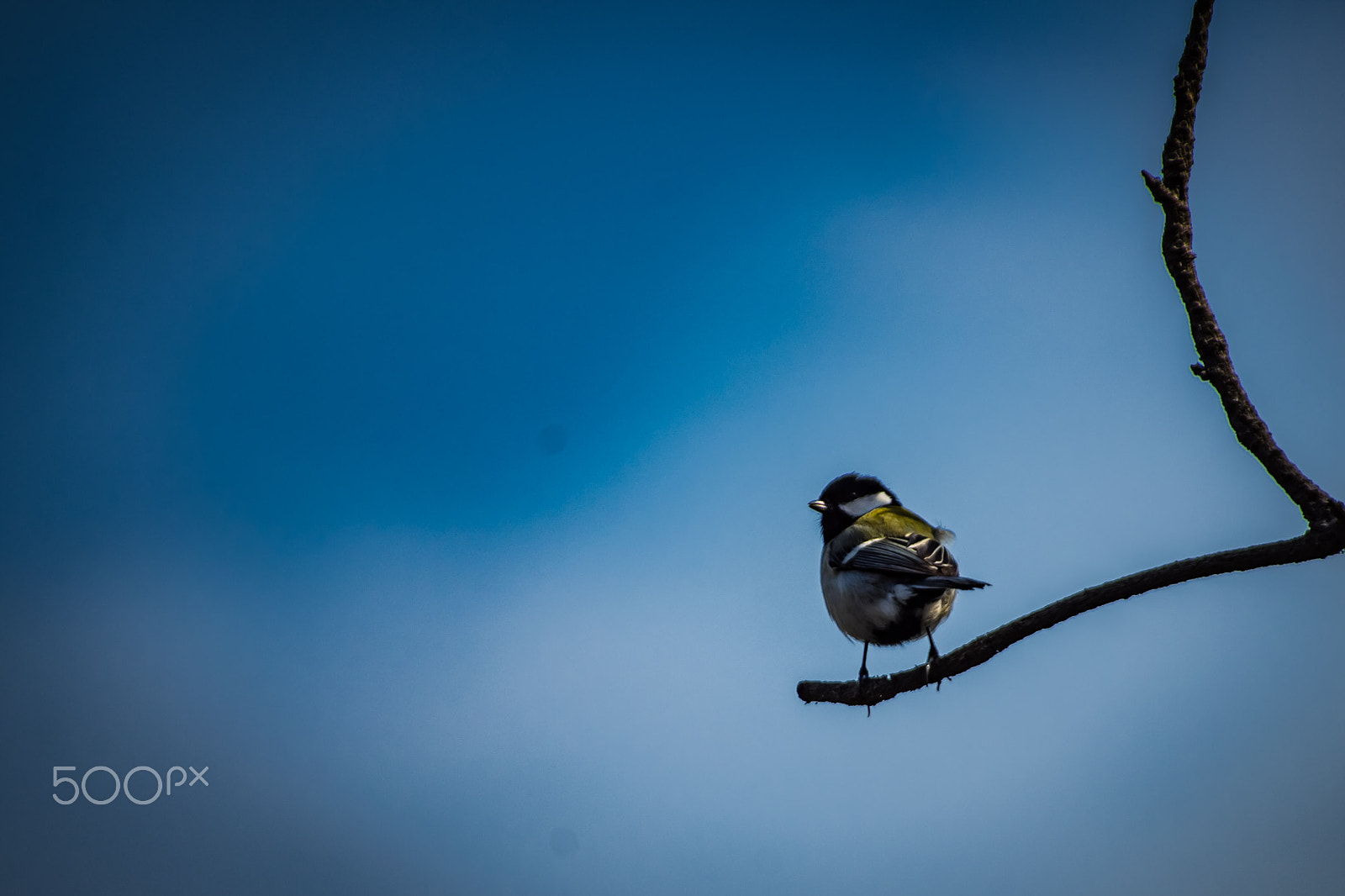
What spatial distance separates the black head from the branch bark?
4385mm

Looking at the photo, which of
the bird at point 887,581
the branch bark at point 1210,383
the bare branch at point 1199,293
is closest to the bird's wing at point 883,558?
the bird at point 887,581

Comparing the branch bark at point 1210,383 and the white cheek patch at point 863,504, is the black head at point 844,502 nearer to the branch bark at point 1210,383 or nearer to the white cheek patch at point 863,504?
the white cheek patch at point 863,504

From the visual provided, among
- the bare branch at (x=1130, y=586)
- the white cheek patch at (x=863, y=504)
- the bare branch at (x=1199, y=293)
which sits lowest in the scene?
the bare branch at (x=1130, y=586)

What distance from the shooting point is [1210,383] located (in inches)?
71.0

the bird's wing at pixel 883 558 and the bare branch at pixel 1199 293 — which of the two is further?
the bird's wing at pixel 883 558

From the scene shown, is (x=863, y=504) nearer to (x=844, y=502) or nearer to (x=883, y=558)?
(x=844, y=502)

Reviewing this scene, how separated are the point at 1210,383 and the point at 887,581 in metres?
3.16

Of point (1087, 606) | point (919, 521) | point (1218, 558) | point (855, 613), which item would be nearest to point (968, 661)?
point (1087, 606)

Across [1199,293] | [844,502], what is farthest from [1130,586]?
[844,502]

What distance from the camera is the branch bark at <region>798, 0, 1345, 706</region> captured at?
162 centimetres

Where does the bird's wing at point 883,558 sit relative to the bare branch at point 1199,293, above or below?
above

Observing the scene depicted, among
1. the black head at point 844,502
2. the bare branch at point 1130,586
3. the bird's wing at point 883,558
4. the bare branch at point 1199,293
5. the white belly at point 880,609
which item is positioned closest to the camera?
the bare branch at point 1199,293

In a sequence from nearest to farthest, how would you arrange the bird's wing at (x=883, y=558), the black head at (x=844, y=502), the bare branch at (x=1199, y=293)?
the bare branch at (x=1199, y=293), the bird's wing at (x=883, y=558), the black head at (x=844, y=502)

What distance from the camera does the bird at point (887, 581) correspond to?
15.0 feet
